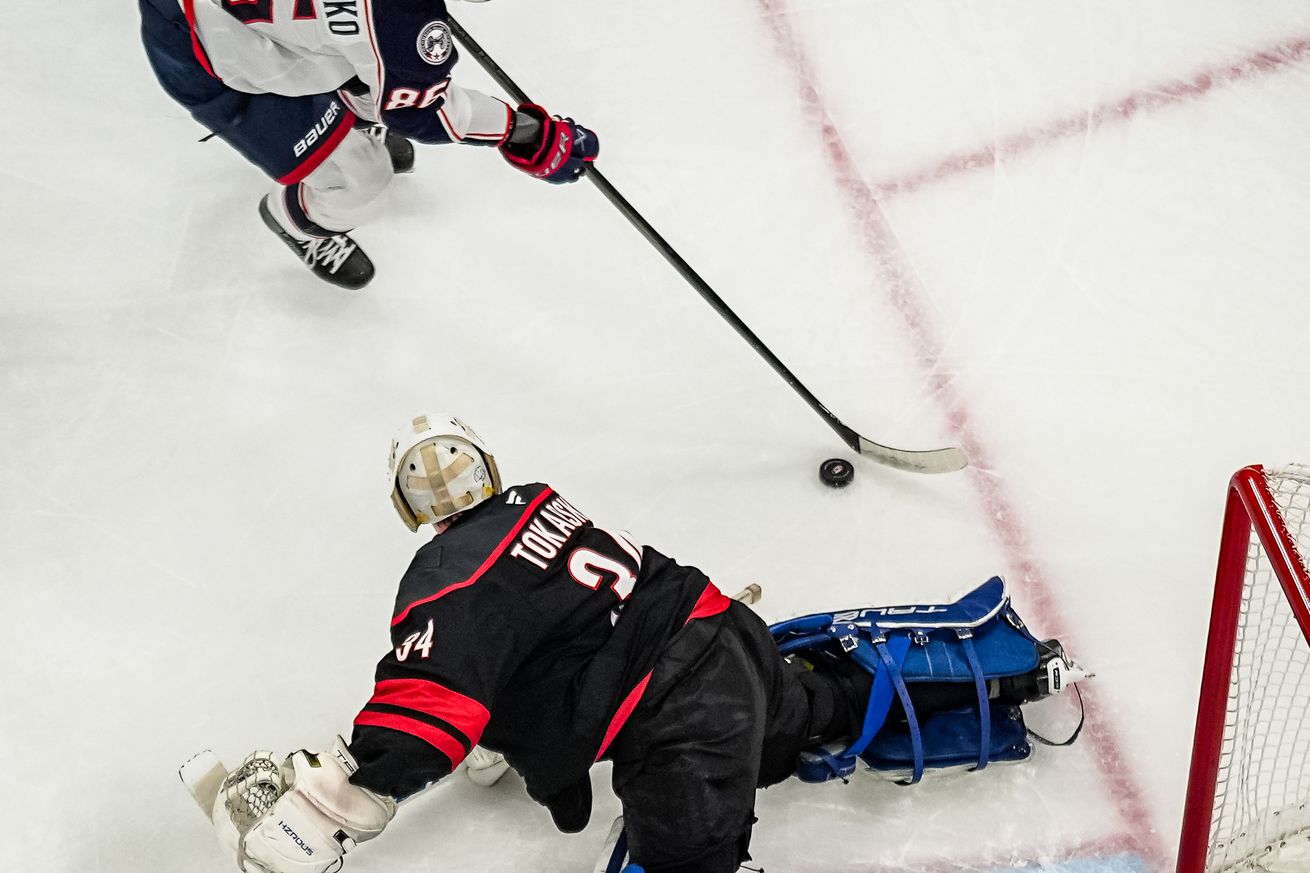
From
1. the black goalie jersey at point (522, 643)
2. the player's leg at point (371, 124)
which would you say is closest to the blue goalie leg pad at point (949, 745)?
the black goalie jersey at point (522, 643)

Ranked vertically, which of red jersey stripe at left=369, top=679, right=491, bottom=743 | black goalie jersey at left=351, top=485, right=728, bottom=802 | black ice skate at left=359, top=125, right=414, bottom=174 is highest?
black ice skate at left=359, top=125, right=414, bottom=174

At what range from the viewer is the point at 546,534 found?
211 cm

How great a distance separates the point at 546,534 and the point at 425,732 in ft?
1.14

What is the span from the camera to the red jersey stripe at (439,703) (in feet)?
6.34

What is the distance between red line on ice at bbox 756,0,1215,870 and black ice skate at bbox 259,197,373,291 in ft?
3.71

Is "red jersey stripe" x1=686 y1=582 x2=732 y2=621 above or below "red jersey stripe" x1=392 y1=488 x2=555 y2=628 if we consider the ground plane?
above

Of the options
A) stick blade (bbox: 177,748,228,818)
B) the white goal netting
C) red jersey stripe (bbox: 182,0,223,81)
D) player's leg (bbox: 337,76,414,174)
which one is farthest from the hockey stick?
stick blade (bbox: 177,748,228,818)

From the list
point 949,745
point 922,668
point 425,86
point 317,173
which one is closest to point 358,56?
point 425,86

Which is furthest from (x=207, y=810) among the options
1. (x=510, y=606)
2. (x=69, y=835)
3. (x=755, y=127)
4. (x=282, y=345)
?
(x=755, y=127)

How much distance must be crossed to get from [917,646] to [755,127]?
59.7 inches

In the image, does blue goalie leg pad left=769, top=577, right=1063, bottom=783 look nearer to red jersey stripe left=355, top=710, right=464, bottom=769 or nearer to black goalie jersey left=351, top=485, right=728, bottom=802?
black goalie jersey left=351, top=485, right=728, bottom=802

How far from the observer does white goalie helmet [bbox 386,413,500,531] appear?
213cm

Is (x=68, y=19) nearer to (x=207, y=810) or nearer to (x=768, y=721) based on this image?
(x=207, y=810)

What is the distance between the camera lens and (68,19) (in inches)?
148
